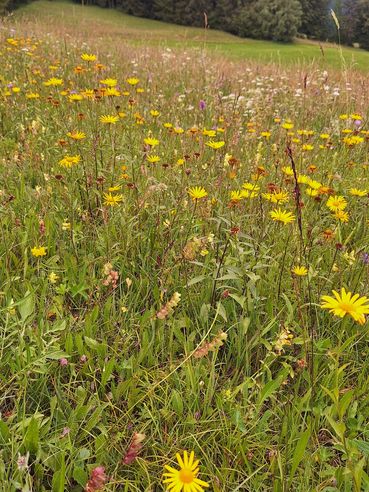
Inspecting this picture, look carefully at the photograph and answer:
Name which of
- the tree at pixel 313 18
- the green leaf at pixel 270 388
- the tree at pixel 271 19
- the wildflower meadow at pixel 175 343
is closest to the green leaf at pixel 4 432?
the wildflower meadow at pixel 175 343

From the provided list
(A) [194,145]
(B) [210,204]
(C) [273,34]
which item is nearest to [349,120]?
(A) [194,145]

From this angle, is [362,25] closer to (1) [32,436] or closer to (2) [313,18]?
(2) [313,18]

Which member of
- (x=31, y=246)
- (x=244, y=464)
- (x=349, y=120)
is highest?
(x=349, y=120)

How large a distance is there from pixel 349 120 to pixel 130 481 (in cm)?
319

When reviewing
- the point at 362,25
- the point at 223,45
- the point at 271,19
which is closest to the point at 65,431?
the point at 223,45

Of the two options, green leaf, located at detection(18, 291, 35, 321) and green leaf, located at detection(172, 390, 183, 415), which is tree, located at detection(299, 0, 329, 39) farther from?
green leaf, located at detection(172, 390, 183, 415)

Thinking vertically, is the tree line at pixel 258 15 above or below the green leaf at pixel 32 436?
above

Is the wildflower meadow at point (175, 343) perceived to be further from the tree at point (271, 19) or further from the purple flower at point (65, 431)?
the tree at point (271, 19)

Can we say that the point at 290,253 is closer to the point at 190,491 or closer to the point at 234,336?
the point at 234,336

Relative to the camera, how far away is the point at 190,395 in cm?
130

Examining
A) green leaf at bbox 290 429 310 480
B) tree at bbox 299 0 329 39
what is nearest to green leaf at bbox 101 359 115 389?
green leaf at bbox 290 429 310 480

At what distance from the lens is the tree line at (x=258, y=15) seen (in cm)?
3544

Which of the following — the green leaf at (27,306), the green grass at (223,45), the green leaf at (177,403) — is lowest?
the green leaf at (177,403)

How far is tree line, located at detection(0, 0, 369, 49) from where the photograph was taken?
35438mm
